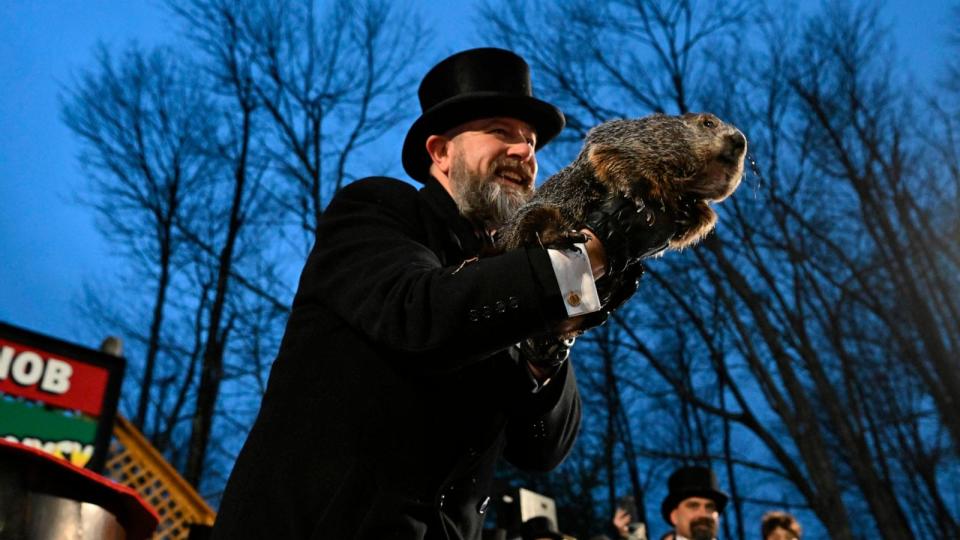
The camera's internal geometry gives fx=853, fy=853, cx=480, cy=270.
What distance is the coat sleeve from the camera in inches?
61.6

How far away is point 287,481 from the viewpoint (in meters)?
1.77

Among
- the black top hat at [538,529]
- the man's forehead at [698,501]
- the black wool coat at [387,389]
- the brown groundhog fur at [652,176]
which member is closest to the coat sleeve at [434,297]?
the black wool coat at [387,389]

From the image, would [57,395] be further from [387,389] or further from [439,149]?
[387,389]

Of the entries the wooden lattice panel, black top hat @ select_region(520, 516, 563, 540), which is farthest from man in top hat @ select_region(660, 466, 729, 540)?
the wooden lattice panel

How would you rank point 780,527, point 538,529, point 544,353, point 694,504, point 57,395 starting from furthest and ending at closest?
point 780,527 → point 694,504 → point 538,529 → point 57,395 → point 544,353

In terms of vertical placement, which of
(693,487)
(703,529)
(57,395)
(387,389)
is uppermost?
(57,395)

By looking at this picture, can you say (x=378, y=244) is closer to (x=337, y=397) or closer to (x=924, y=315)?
(x=337, y=397)

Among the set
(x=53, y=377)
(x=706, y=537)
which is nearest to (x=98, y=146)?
(x=53, y=377)

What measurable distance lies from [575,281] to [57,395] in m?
6.45

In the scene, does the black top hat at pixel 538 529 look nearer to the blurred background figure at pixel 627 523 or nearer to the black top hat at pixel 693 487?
the blurred background figure at pixel 627 523

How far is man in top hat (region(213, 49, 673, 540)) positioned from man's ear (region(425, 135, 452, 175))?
0.94 feet

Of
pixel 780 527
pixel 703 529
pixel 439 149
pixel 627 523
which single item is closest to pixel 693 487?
pixel 703 529

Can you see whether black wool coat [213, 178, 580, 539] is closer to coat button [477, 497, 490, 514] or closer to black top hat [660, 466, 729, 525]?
coat button [477, 497, 490, 514]

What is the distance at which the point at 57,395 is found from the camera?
6.84 meters
